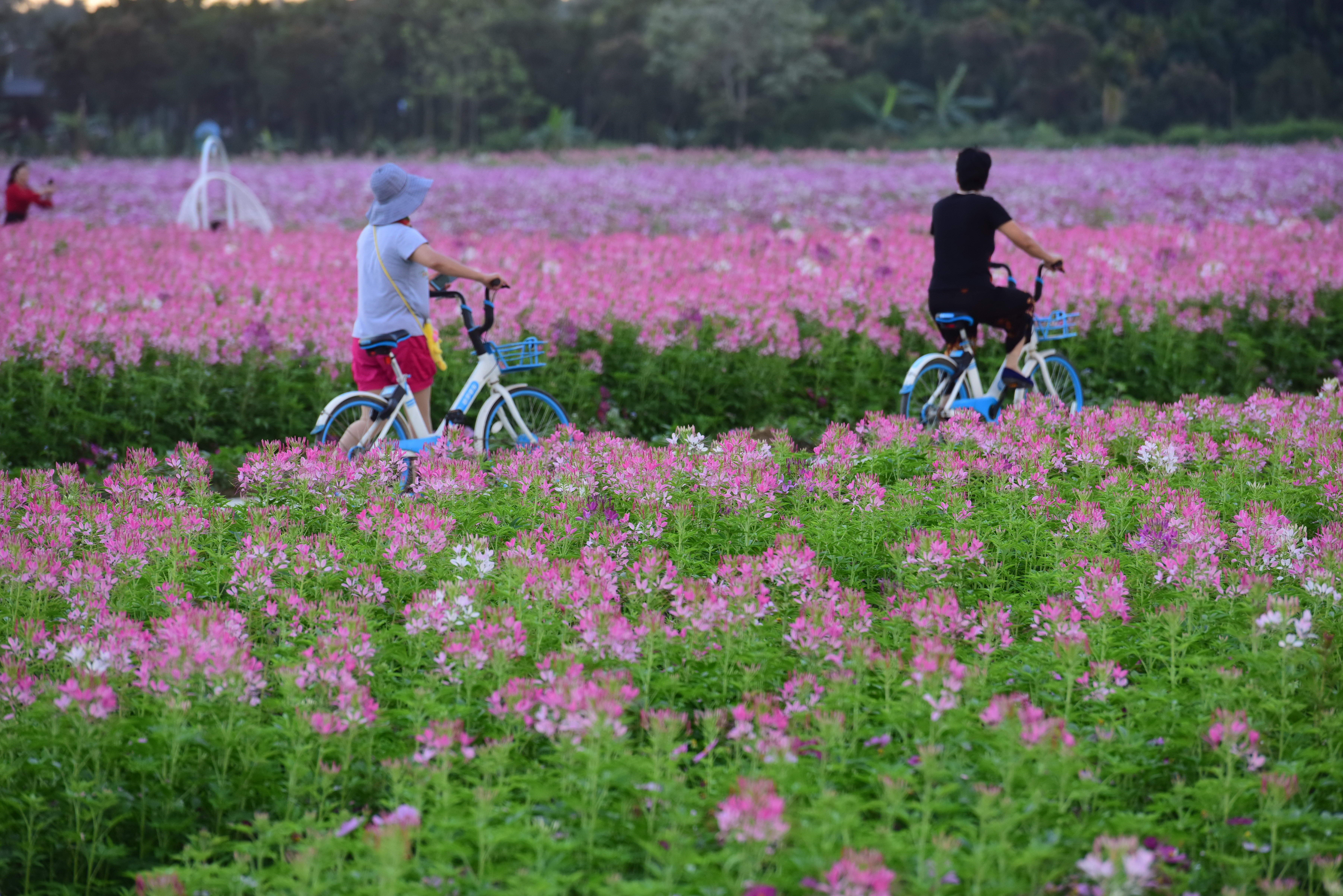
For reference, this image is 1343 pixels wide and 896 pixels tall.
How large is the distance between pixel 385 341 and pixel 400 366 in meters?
0.17

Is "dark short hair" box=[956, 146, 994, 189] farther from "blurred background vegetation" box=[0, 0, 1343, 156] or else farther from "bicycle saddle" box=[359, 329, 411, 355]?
"blurred background vegetation" box=[0, 0, 1343, 156]

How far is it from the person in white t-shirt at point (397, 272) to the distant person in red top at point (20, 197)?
12.2 meters

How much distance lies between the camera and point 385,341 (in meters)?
7.11

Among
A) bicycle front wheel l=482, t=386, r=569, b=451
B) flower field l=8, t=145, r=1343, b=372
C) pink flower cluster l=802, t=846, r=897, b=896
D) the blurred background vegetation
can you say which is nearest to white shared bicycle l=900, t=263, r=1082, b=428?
flower field l=8, t=145, r=1343, b=372

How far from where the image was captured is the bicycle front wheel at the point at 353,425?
6.89 metres

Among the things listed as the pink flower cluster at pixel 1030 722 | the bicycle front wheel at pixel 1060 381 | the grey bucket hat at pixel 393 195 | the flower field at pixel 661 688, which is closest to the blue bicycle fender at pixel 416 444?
the flower field at pixel 661 688

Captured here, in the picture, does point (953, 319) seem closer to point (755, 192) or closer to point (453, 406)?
point (453, 406)

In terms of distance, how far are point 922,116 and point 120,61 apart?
1606 inches

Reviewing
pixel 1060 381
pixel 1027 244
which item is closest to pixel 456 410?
pixel 1027 244

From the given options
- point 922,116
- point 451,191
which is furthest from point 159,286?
point 922,116

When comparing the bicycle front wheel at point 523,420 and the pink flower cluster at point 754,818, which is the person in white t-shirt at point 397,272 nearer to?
the bicycle front wheel at point 523,420

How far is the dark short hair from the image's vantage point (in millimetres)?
7875

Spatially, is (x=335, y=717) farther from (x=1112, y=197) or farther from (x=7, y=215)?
(x=1112, y=197)

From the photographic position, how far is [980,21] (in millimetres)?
59062
